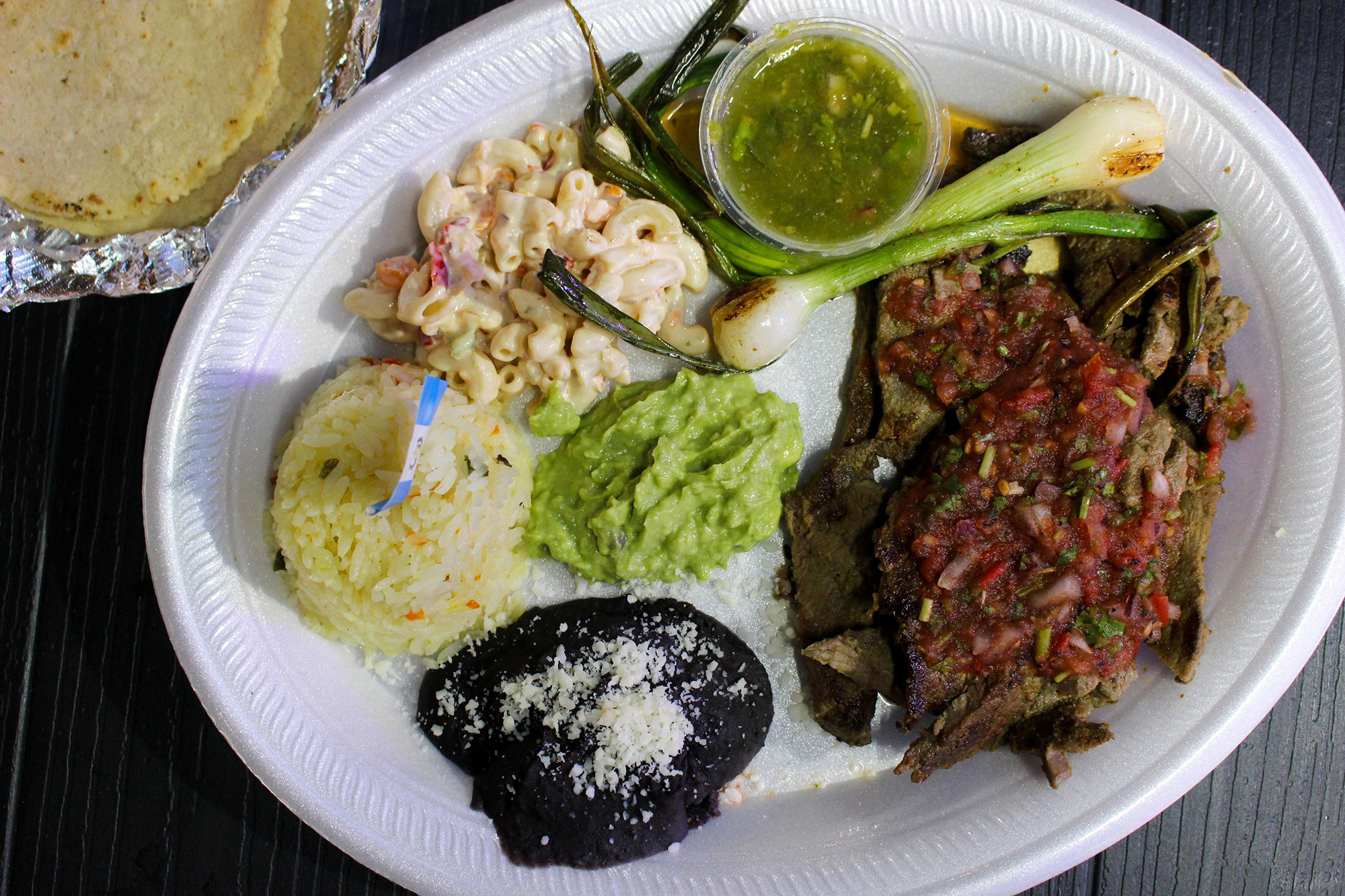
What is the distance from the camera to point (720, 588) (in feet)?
8.90

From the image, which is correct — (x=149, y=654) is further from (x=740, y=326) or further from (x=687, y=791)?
Answer: (x=740, y=326)

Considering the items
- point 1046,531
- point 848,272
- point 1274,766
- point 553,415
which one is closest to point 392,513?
point 553,415

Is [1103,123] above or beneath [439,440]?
above

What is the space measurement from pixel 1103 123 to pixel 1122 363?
832mm

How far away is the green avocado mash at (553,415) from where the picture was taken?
2574 millimetres

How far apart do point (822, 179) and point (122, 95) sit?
233 cm

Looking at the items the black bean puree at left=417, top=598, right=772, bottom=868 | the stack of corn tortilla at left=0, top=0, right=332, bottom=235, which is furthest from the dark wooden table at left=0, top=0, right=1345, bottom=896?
the black bean puree at left=417, top=598, right=772, bottom=868

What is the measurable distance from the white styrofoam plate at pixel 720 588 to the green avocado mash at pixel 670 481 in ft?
2.96

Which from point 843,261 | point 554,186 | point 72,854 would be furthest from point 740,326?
point 72,854

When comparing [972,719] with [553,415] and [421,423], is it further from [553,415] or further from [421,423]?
[421,423]

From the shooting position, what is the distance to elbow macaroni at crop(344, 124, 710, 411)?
2428 millimetres

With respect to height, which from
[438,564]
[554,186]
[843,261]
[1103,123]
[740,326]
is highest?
[1103,123]

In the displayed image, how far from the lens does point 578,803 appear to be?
2385mm

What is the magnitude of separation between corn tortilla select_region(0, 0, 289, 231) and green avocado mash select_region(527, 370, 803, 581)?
161 cm
